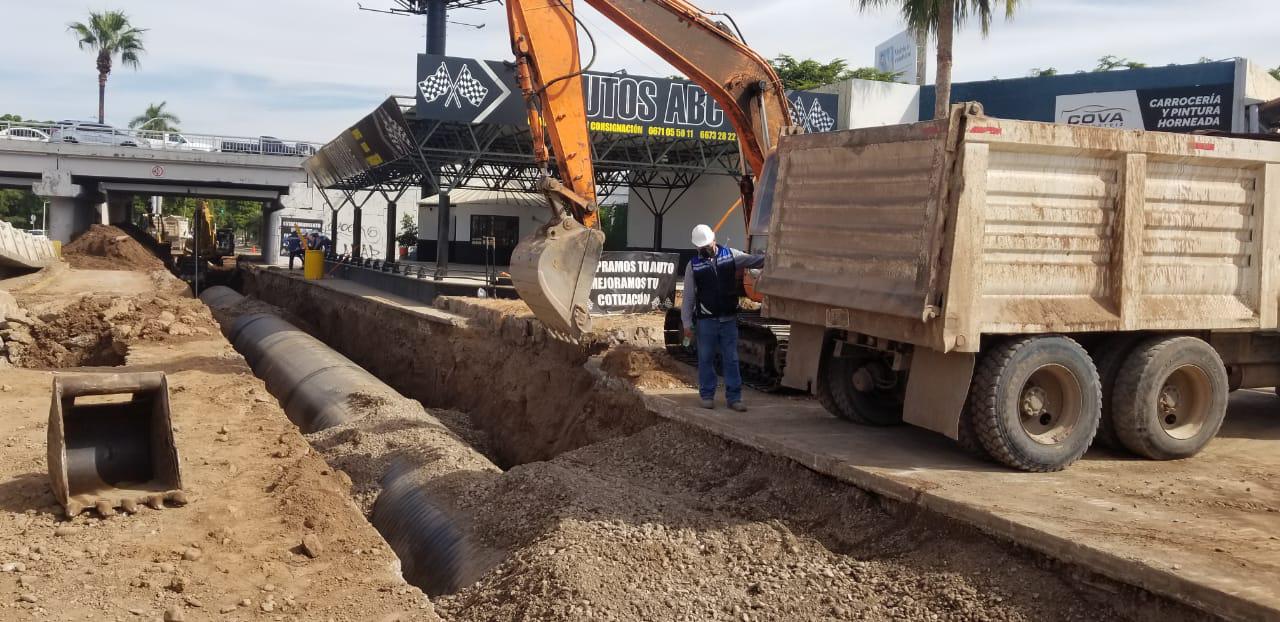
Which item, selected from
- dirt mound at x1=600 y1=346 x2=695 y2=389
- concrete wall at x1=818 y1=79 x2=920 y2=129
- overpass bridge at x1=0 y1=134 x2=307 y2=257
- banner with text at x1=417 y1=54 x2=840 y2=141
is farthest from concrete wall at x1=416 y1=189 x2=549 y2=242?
dirt mound at x1=600 y1=346 x2=695 y2=389

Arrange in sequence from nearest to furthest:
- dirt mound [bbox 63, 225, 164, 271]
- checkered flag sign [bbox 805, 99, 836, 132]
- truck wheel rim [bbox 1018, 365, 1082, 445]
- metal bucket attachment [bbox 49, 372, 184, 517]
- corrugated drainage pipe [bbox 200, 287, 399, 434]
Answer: truck wheel rim [bbox 1018, 365, 1082, 445], metal bucket attachment [bbox 49, 372, 184, 517], corrugated drainage pipe [bbox 200, 287, 399, 434], checkered flag sign [bbox 805, 99, 836, 132], dirt mound [bbox 63, 225, 164, 271]

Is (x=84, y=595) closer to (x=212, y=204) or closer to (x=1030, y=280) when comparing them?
(x=1030, y=280)

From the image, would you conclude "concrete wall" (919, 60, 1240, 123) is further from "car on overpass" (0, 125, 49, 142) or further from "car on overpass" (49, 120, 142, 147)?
"car on overpass" (0, 125, 49, 142)

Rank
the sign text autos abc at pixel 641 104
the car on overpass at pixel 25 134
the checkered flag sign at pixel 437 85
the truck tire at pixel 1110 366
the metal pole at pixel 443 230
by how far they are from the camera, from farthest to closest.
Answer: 1. the car on overpass at pixel 25 134
2. the metal pole at pixel 443 230
3. the sign text autos abc at pixel 641 104
4. the checkered flag sign at pixel 437 85
5. the truck tire at pixel 1110 366

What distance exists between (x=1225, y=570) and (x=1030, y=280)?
242cm

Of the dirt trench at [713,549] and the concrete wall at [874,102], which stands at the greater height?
the concrete wall at [874,102]

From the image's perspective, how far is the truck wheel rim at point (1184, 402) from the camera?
703 centimetres

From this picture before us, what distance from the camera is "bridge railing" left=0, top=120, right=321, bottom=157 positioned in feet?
124

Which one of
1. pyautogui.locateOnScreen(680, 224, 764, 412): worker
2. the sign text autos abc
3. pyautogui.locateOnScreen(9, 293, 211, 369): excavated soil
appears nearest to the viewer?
pyautogui.locateOnScreen(680, 224, 764, 412): worker

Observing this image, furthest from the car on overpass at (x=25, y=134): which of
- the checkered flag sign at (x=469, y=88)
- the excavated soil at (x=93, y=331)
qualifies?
the excavated soil at (x=93, y=331)

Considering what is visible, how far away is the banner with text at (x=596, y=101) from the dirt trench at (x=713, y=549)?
13.7 m

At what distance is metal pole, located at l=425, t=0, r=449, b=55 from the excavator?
50176 mm

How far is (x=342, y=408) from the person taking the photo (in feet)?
37.4

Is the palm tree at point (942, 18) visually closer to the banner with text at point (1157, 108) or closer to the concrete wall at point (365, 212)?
the banner with text at point (1157, 108)
